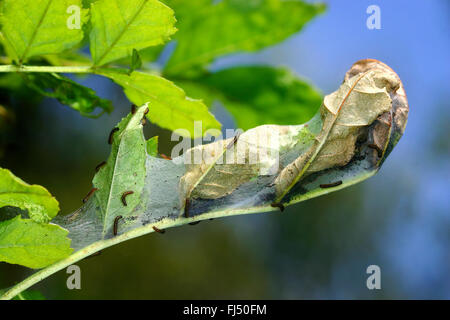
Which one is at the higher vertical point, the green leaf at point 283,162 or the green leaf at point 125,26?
the green leaf at point 125,26

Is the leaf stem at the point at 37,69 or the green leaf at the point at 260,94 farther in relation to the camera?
the green leaf at the point at 260,94

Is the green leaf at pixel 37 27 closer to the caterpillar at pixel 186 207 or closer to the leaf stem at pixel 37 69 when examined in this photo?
the leaf stem at pixel 37 69

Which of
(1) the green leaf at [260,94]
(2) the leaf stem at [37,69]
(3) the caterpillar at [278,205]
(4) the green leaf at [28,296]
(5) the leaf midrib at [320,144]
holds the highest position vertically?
(1) the green leaf at [260,94]

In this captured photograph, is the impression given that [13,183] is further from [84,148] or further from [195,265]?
[195,265]

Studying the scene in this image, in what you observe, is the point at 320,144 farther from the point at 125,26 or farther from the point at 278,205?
the point at 125,26

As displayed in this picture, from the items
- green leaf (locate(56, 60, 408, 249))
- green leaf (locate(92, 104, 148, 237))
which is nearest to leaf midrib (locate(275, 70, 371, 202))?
green leaf (locate(56, 60, 408, 249))
